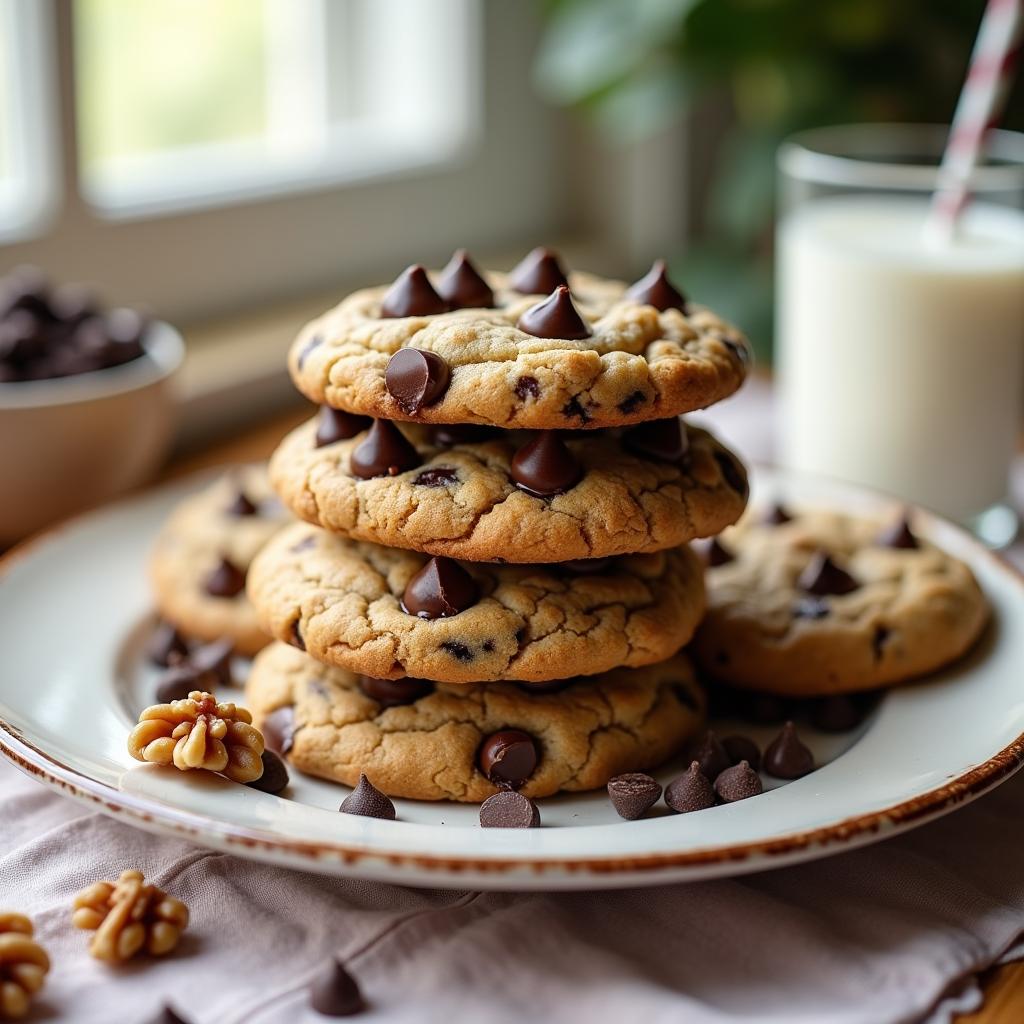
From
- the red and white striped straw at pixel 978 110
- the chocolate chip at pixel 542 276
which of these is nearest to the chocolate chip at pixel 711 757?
the chocolate chip at pixel 542 276

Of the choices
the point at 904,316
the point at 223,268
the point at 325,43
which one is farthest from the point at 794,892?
the point at 325,43

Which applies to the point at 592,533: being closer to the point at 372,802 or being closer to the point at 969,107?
the point at 372,802

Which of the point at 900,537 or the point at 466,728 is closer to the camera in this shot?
the point at 466,728

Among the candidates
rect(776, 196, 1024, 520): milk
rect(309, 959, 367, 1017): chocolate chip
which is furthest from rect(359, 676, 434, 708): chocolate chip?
rect(776, 196, 1024, 520): milk

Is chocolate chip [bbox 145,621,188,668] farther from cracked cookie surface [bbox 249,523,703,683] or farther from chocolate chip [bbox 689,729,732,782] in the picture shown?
chocolate chip [bbox 689,729,732,782]

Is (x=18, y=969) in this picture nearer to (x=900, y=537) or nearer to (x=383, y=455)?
(x=383, y=455)

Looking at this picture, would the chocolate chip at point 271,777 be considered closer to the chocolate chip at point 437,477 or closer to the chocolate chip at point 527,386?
the chocolate chip at point 437,477

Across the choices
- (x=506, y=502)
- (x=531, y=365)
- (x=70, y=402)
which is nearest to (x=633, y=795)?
(x=506, y=502)
